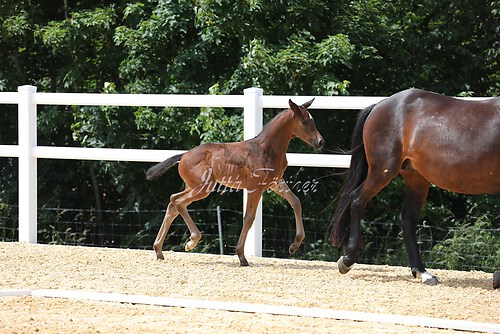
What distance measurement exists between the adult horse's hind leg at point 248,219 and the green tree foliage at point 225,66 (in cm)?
341

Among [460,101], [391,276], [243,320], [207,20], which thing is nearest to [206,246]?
[207,20]

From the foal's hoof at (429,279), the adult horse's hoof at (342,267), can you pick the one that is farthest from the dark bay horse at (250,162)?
the foal's hoof at (429,279)

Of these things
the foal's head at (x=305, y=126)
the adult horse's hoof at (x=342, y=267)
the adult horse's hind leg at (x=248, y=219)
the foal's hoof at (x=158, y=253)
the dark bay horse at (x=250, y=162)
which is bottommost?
the foal's hoof at (x=158, y=253)

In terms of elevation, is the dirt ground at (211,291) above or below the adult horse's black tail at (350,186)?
below

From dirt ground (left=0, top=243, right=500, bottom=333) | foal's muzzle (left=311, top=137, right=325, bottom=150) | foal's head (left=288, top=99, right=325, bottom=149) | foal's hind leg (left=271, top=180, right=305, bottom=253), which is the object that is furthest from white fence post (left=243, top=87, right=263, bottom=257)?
foal's muzzle (left=311, top=137, right=325, bottom=150)

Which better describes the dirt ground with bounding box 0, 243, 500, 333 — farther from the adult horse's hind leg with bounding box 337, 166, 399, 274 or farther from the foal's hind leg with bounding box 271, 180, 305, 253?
the foal's hind leg with bounding box 271, 180, 305, 253

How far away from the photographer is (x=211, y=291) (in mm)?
6883

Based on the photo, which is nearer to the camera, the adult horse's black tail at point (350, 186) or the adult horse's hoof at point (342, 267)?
the adult horse's hoof at point (342, 267)

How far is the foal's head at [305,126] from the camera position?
26.7 ft

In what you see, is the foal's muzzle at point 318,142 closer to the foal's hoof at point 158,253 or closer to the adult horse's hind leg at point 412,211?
the adult horse's hind leg at point 412,211

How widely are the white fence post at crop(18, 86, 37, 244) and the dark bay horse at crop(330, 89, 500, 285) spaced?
150 inches

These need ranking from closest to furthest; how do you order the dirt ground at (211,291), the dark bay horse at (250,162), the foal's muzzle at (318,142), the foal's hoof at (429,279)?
the dirt ground at (211,291) → the foal's hoof at (429,279) → the foal's muzzle at (318,142) → the dark bay horse at (250,162)

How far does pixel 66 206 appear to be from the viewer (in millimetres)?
14477

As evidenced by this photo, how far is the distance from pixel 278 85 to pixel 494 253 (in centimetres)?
372
